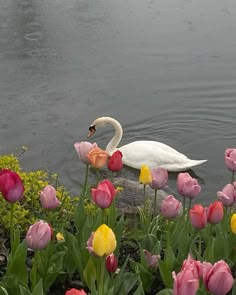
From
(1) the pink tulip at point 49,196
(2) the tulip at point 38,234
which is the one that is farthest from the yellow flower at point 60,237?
(2) the tulip at point 38,234

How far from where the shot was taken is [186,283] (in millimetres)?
1909

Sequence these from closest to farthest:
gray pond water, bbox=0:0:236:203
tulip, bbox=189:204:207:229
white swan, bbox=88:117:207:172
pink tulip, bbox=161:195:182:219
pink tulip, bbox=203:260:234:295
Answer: pink tulip, bbox=203:260:234:295
tulip, bbox=189:204:207:229
pink tulip, bbox=161:195:182:219
white swan, bbox=88:117:207:172
gray pond water, bbox=0:0:236:203

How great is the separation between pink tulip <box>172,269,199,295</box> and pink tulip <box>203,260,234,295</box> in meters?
0.15

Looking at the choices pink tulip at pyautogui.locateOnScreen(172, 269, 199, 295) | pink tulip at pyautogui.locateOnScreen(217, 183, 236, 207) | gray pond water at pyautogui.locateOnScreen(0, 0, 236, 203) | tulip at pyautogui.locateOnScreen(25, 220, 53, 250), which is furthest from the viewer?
gray pond water at pyautogui.locateOnScreen(0, 0, 236, 203)

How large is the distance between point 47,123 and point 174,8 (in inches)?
251

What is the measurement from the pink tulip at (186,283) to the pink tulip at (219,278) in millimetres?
153

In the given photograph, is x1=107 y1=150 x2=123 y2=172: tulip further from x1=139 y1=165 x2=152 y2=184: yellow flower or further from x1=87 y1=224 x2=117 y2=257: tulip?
x1=87 y1=224 x2=117 y2=257: tulip

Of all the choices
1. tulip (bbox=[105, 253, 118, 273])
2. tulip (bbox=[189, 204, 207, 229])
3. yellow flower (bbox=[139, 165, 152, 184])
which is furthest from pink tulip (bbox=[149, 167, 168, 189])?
tulip (bbox=[105, 253, 118, 273])

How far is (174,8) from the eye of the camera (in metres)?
13.7

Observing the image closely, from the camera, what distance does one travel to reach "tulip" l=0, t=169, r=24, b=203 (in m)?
2.51

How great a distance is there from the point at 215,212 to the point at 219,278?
70 cm

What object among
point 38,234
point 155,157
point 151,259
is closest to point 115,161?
point 151,259

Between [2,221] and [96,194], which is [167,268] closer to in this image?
[96,194]

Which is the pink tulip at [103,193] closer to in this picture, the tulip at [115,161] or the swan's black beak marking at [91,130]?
the tulip at [115,161]
